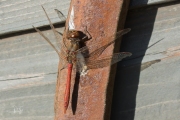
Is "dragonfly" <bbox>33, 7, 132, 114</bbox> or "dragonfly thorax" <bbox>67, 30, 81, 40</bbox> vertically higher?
"dragonfly thorax" <bbox>67, 30, 81, 40</bbox>

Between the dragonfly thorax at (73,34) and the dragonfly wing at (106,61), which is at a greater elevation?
the dragonfly thorax at (73,34)

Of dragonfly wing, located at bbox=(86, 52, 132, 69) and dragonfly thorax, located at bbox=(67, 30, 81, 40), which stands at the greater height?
dragonfly thorax, located at bbox=(67, 30, 81, 40)

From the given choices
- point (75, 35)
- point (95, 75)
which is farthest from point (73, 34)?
point (95, 75)

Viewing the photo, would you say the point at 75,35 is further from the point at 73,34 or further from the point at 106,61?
the point at 106,61

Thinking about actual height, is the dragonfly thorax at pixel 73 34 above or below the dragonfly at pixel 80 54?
above
